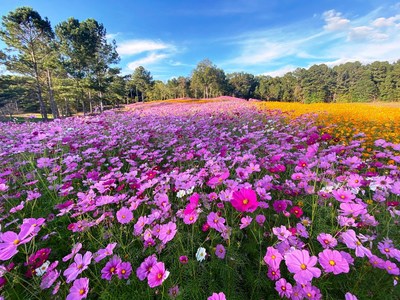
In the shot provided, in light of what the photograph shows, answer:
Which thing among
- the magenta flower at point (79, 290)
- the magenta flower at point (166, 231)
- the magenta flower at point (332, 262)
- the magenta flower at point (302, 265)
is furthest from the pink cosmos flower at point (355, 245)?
the magenta flower at point (79, 290)

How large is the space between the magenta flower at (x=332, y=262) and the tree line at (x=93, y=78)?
65.2ft

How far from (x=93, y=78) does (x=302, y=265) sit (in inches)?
978

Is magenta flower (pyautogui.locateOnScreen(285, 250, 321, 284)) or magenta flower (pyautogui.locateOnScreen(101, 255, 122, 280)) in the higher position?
magenta flower (pyautogui.locateOnScreen(285, 250, 321, 284))

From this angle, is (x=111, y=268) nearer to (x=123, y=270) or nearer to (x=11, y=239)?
(x=123, y=270)

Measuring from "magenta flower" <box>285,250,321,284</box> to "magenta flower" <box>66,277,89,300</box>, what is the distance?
0.85 meters

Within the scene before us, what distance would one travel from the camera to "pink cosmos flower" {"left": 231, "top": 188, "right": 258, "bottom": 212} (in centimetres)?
96

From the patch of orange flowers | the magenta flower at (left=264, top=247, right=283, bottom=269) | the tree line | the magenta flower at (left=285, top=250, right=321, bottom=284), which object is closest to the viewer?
the magenta flower at (left=285, top=250, right=321, bottom=284)

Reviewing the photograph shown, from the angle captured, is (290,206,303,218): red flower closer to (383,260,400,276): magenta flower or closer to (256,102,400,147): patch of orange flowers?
(383,260,400,276): magenta flower

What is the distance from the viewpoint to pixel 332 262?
33.3 inches

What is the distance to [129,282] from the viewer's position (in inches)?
41.6

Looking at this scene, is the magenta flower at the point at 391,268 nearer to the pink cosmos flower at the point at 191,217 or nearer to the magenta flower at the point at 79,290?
the pink cosmos flower at the point at 191,217

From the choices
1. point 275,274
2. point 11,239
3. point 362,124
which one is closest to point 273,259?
point 275,274

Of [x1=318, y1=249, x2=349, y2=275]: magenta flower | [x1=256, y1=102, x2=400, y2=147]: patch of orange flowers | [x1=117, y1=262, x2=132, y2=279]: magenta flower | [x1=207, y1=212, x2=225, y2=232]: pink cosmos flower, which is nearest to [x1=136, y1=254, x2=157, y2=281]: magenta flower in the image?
[x1=117, y1=262, x2=132, y2=279]: magenta flower

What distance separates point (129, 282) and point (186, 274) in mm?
304
